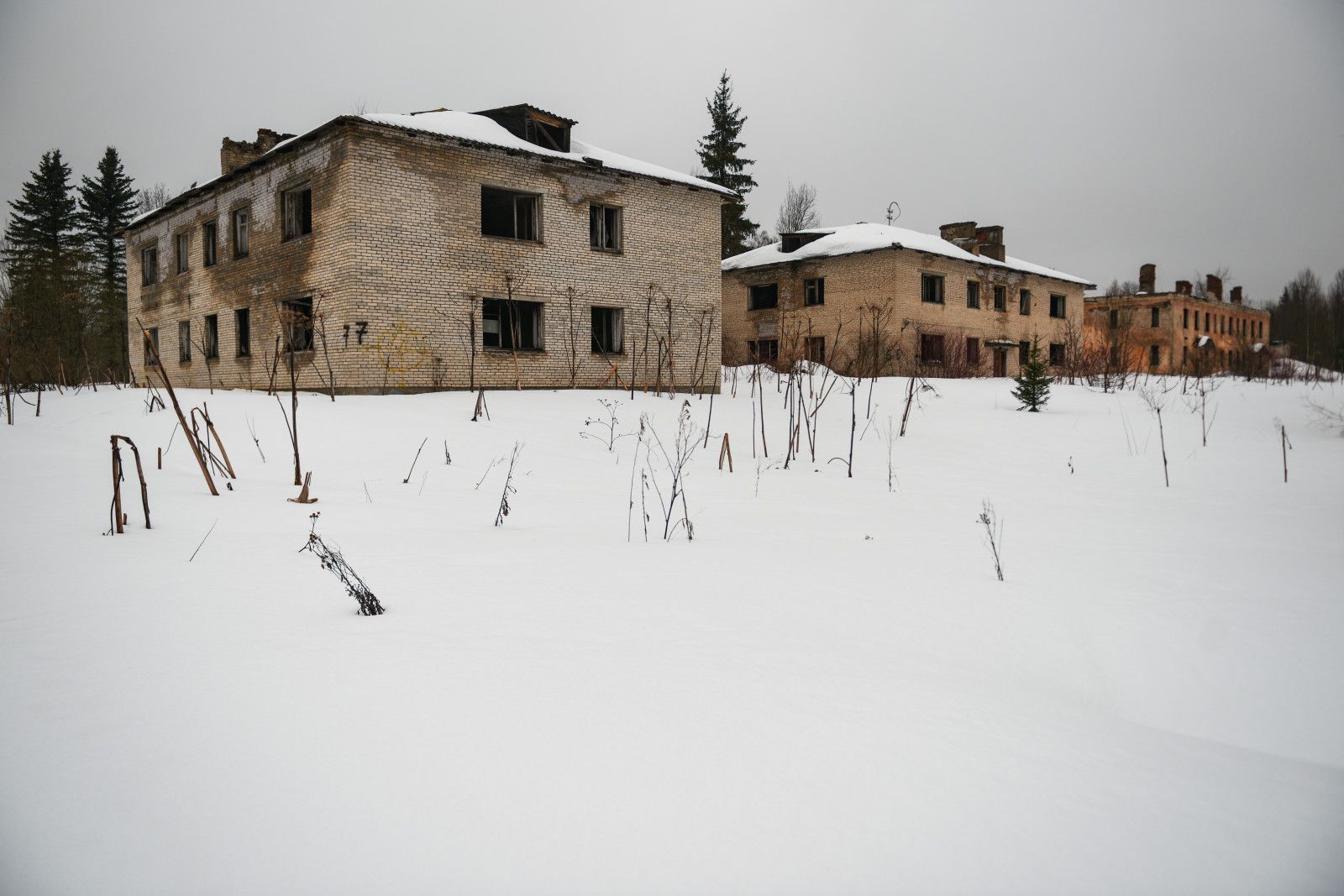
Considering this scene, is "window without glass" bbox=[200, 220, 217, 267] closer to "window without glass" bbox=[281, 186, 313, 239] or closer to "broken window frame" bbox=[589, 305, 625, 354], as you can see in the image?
"window without glass" bbox=[281, 186, 313, 239]

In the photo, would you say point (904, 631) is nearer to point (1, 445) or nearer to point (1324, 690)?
point (1324, 690)

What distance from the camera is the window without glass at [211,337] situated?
58.4ft

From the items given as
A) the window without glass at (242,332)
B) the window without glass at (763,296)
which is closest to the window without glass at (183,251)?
the window without glass at (242,332)

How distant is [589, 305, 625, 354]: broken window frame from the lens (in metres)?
16.6

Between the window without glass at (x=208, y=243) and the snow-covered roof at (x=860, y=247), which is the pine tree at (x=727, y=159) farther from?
the window without glass at (x=208, y=243)

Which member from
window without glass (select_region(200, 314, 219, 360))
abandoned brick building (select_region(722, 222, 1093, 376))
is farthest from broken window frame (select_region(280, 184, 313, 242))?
abandoned brick building (select_region(722, 222, 1093, 376))

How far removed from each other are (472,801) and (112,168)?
134 ft

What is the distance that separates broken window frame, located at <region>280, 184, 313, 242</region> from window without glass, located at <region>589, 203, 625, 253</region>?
5.42 metres

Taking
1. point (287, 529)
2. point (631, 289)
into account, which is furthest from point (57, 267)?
point (287, 529)

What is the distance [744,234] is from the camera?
33.8 metres

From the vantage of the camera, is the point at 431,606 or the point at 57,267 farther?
the point at 57,267

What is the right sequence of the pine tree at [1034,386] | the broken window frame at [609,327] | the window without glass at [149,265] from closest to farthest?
the pine tree at [1034,386], the broken window frame at [609,327], the window without glass at [149,265]

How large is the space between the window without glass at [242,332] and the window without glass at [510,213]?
17.8 feet

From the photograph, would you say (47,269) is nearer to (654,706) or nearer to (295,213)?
(295,213)
